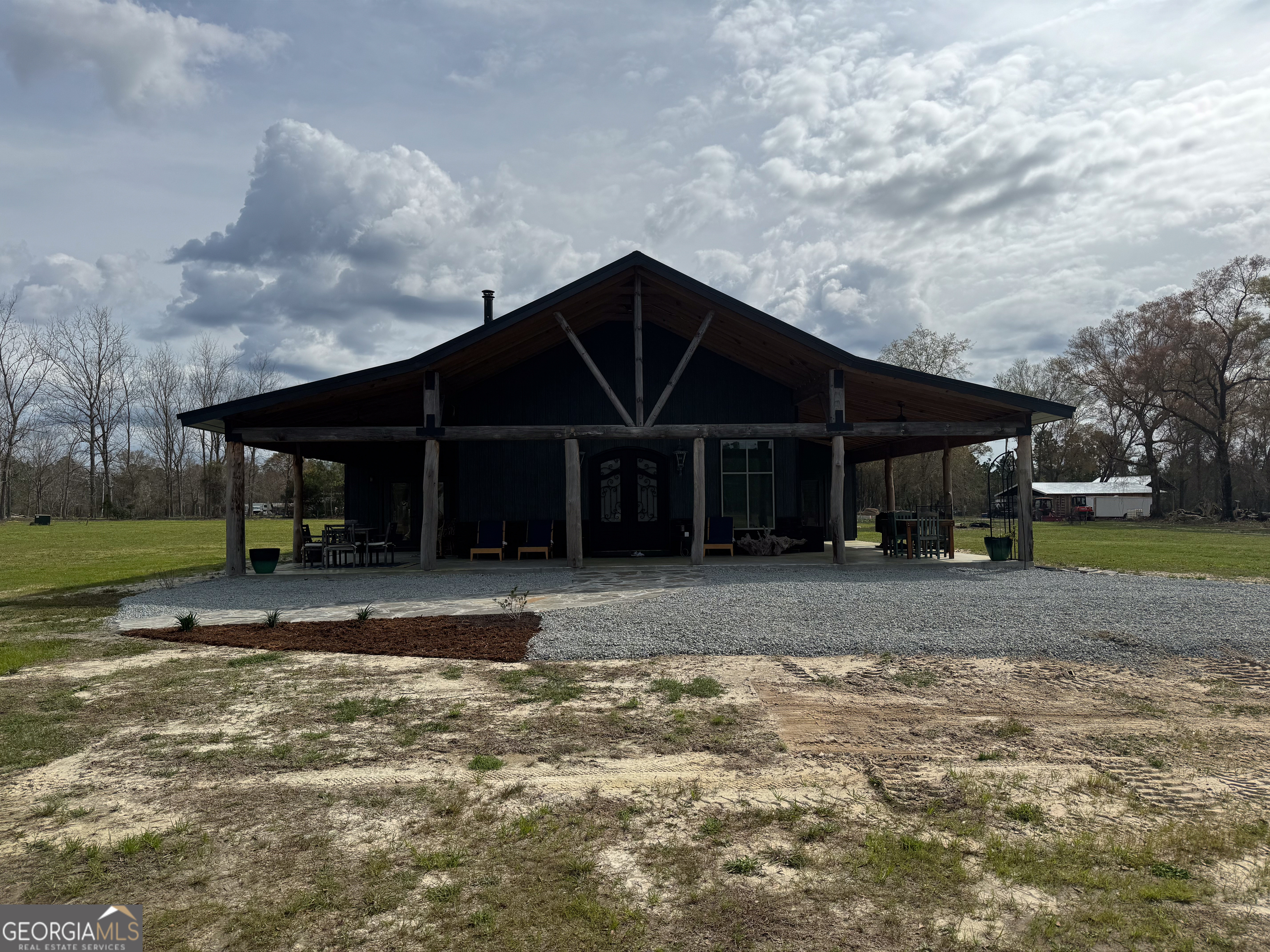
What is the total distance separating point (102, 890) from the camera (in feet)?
8.85

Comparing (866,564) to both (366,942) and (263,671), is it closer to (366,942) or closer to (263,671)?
(263,671)

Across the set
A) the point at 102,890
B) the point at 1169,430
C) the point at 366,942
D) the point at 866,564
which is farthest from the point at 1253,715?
the point at 1169,430

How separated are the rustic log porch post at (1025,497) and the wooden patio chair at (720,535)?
514cm

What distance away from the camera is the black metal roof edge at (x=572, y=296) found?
12438 mm

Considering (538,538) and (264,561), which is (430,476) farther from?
(264,561)

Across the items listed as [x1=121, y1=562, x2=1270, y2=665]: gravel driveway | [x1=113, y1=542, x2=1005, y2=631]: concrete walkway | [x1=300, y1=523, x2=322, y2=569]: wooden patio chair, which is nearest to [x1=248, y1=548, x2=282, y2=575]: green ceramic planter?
[x1=113, y1=542, x2=1005, y2=631]: concrete walkway

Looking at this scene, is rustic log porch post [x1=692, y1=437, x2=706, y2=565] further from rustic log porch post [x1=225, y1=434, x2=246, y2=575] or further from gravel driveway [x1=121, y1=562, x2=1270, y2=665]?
rustic log porch post [x1=225, y1=434, x2=246, y2=575]

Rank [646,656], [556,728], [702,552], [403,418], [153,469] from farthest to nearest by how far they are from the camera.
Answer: [153,469]
[403,418]
[702,552]
[646,656]
[556,728]

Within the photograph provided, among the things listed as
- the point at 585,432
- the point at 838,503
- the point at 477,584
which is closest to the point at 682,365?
the point at 585,432

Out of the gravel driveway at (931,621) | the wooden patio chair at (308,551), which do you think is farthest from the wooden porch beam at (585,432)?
the gravel driveway at (931,621)

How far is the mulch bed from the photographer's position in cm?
680

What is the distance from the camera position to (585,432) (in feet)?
43.2

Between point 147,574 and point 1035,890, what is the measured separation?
50.9 feet

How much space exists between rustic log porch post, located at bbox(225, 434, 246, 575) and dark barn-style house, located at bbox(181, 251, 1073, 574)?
4 cm
